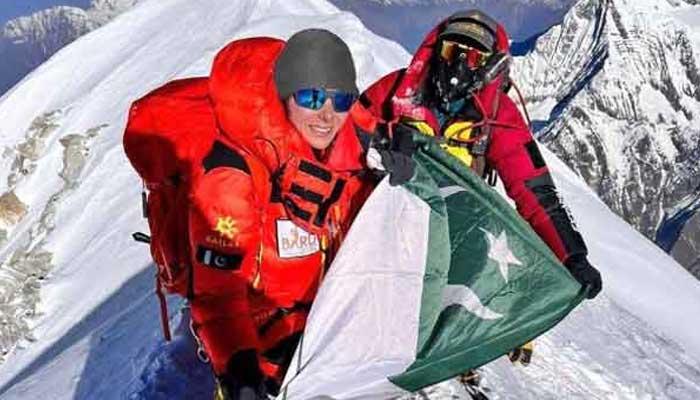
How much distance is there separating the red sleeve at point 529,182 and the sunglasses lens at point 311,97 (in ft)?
8.46

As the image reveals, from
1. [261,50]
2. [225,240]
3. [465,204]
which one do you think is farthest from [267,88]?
[465,204]

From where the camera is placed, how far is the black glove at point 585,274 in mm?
5935

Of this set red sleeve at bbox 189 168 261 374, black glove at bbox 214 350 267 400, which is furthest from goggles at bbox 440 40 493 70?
black glove at bbox 214 350 267 400

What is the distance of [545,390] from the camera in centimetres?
714

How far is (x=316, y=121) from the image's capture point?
4.68 metres

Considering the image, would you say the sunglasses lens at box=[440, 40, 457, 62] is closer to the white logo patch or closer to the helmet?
the helmet

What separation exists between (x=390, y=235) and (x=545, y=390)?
2.57m

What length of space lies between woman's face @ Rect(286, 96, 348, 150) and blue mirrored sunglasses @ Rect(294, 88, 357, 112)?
2cm

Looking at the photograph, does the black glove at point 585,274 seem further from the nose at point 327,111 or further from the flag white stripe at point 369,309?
the nose at point 327,111

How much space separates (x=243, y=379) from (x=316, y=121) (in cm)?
132

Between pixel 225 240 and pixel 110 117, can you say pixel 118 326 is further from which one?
pixel 110 117

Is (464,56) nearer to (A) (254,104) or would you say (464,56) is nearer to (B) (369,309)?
(B) (369,309)

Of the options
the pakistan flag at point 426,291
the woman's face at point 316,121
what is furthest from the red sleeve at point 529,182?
the woman's face at point 316,121

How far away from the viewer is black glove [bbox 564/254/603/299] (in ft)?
19.5
